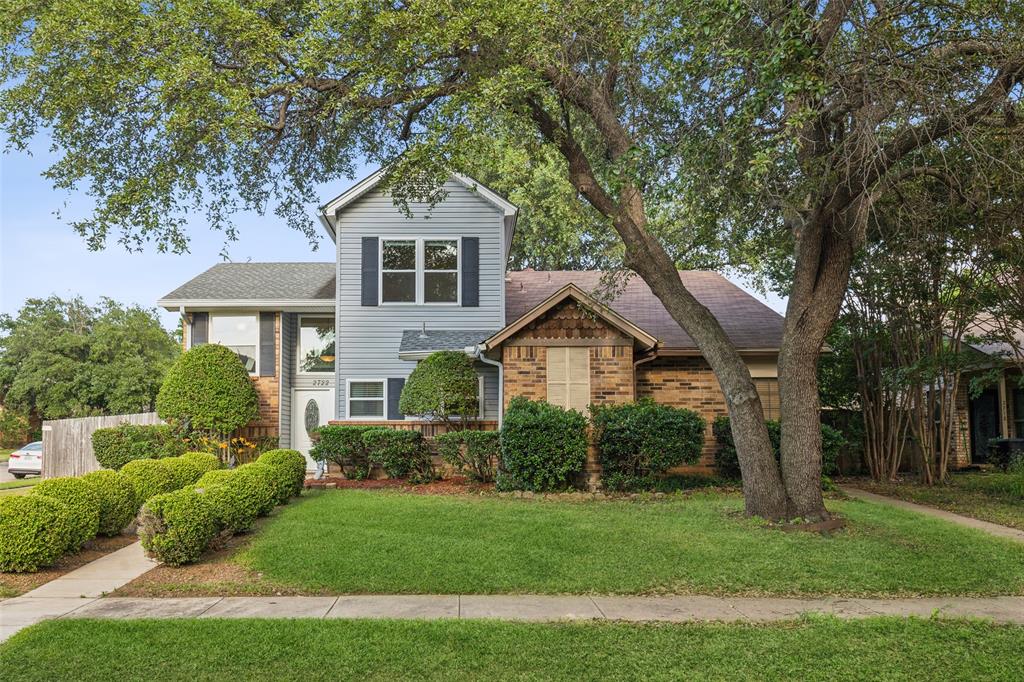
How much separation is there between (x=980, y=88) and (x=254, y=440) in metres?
15.1

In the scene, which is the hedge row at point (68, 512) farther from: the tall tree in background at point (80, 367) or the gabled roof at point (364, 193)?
the tall tree in background at point (80, 367)

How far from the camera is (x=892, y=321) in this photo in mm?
15617

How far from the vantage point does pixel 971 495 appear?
13672 mm

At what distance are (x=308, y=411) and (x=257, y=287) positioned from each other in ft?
10.6

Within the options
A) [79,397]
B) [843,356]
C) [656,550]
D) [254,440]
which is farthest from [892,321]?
[79,397]

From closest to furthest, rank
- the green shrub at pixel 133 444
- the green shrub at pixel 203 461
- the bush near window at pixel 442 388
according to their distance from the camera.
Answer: the green shrub at pixel 203 461 → the bush near window at pixel 442 388 → the green shrub at pixel 133 444

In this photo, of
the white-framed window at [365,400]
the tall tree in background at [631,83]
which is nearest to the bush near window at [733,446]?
the tall tree in background at [631,83]

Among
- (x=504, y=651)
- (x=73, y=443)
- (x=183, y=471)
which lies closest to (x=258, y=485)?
(x=183, y=471)

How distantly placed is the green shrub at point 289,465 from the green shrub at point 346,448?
2102mm

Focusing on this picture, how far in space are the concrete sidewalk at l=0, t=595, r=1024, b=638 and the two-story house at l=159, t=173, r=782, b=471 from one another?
24.8 ft

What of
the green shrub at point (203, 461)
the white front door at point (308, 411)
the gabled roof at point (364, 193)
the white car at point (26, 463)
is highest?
the gabled roof at point (364, 193)

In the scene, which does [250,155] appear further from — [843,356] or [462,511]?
[843,356]

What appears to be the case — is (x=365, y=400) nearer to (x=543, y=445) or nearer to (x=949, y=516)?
(x=543, y=445)

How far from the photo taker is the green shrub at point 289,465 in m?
11.8
